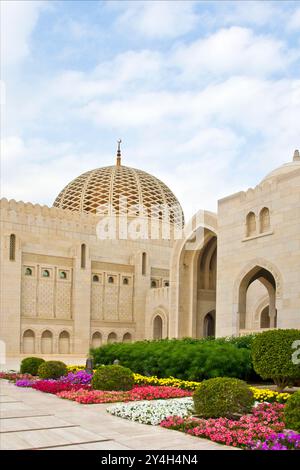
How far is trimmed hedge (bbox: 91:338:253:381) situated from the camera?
13.6 metres

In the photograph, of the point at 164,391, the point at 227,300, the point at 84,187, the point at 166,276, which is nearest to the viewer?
the point at 164,391

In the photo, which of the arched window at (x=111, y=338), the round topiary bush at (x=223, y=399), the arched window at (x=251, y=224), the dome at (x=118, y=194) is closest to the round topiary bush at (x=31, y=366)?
the arched window at (x=251, y=224)

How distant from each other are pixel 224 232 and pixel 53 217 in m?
12.9

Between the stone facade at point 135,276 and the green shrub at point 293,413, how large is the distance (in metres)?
11.0

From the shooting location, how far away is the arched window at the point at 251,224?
19.9 metres

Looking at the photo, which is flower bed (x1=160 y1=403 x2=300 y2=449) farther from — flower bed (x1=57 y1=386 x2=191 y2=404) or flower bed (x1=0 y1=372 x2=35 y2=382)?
flower bed (x1=0 y1=372 x2=35 y2=382)

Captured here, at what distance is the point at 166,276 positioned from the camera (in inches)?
1348

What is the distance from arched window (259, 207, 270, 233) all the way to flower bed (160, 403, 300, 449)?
10845 millimetres

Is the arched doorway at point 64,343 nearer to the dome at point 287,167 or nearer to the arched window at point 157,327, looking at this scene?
the arched window at point 157,327

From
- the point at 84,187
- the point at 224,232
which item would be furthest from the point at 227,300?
the point at 84,187

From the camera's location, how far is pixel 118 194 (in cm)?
3719

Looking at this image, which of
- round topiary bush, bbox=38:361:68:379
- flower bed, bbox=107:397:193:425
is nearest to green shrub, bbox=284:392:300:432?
flower bed, bbox=107:397:193:425

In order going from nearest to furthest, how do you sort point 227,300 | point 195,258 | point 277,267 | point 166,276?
point 277,267 → point 227,300 → point 195,258 → point 166,276
